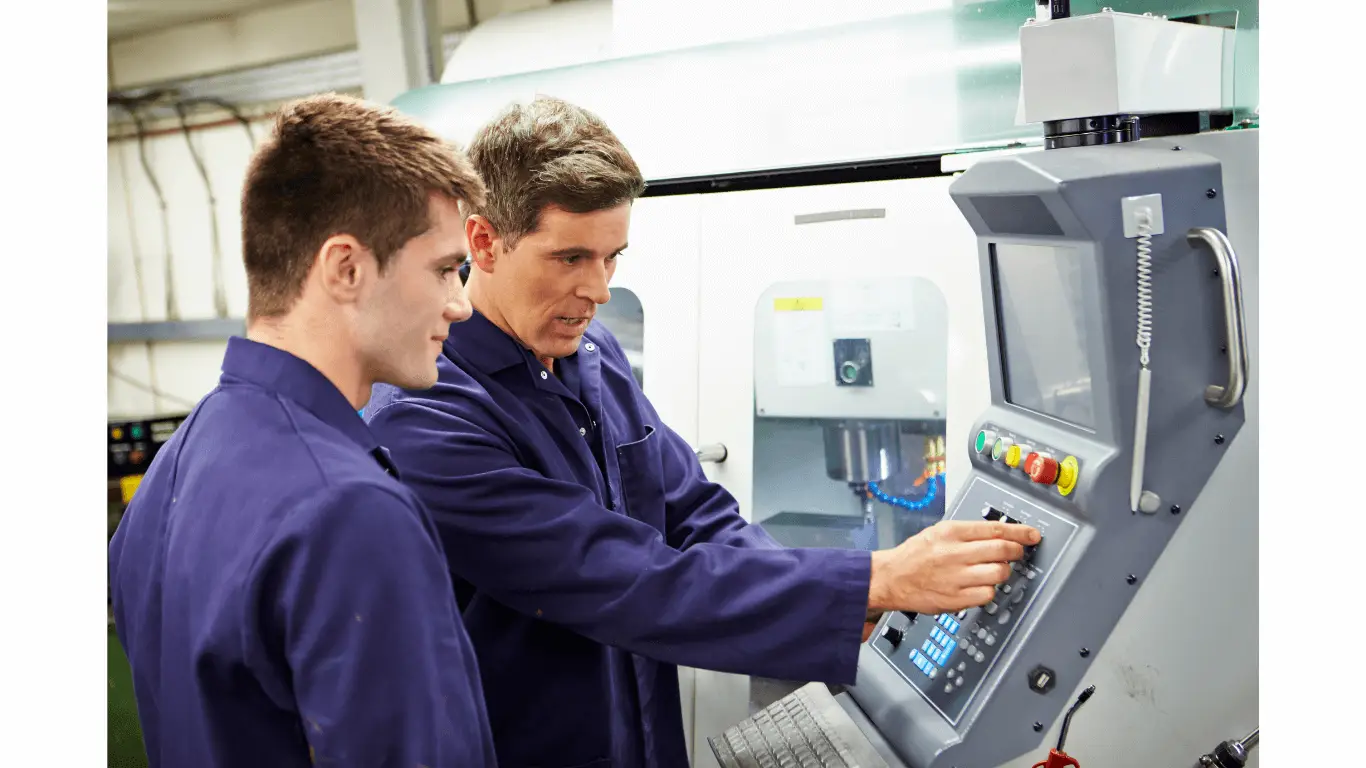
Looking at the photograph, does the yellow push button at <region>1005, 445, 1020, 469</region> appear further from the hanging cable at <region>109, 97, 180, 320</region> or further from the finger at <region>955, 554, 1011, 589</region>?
the hanging cable at <region>109, 97, 180, 320</region>

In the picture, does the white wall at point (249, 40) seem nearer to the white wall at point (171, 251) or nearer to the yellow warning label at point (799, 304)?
the white wall at point (171, 251)

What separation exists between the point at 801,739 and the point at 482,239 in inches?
32.8

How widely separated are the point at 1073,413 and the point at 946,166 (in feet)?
2.34

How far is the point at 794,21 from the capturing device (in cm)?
234

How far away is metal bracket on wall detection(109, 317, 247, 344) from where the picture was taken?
5070mm

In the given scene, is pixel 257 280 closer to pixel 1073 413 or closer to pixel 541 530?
pixel 541 530

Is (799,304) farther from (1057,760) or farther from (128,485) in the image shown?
(128,485)

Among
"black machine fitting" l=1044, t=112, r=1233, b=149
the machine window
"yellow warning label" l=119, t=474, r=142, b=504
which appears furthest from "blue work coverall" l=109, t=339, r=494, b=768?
"yellow warning label" l=119, t=474, r=142, b=504

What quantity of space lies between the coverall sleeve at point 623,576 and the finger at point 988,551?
0.12 meters

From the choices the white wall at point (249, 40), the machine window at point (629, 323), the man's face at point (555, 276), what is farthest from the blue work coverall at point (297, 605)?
the white wall at point (249, 40)

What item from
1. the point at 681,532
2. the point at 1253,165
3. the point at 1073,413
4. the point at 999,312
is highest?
the point at 1253,165
